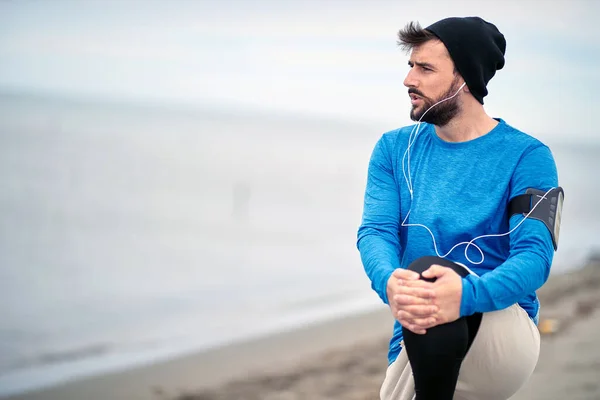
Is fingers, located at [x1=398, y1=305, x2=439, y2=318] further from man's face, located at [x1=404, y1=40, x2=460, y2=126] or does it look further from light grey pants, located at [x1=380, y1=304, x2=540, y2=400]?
man's face, located at [x1=404, y1=40, x2=460, y2=126]

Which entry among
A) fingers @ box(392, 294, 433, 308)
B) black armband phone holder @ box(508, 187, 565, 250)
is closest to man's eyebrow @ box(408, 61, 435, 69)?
black armband phone holder @ box(508, 187, 565, 250)

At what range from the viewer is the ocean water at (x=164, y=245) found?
151 inches

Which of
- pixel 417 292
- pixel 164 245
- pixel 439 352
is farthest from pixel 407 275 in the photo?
pixel 164 245

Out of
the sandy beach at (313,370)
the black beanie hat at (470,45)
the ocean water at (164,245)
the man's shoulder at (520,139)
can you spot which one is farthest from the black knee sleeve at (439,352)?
the ocean water at (164,245)

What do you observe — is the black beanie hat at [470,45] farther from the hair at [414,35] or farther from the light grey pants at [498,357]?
the light grey pants at [498,357]

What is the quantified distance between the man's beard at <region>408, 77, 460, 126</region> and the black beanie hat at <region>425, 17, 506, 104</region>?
0.15ft

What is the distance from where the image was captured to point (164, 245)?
5.59 meters

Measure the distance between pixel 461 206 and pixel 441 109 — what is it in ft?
0.85

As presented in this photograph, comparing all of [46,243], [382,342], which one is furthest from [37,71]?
[382,342]

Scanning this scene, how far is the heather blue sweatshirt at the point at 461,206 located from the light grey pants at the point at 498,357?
0.29 ft

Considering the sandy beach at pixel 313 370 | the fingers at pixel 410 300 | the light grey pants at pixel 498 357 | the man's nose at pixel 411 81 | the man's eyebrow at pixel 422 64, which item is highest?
the man's eyebrow at pixel 422 64

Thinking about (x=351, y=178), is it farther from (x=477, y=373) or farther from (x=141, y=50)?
(x=477, y=373)

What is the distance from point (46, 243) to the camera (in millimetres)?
5281

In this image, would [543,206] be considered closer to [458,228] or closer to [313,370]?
[458,228]
